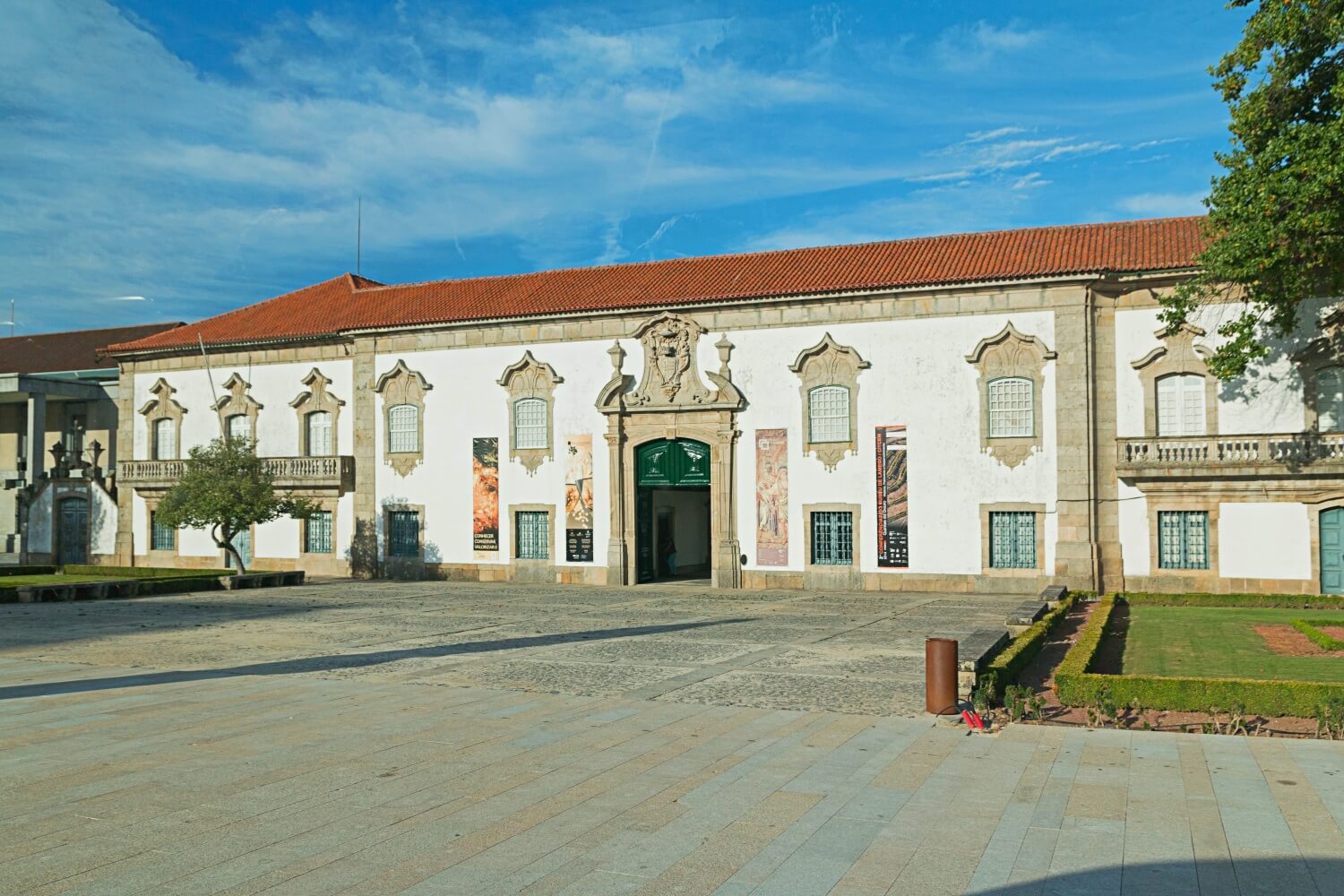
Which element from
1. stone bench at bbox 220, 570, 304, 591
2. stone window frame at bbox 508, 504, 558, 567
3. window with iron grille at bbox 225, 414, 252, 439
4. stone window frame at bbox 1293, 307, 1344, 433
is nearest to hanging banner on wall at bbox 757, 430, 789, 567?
stone window frame at bbox 508, 504, 558, 567

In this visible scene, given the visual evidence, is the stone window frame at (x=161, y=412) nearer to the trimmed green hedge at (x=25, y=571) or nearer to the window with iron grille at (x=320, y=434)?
the trimmed green hedge at (x=25, y=571)

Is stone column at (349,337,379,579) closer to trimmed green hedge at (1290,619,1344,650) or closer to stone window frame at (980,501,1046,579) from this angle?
stone window frame at (980,501,1046,579)

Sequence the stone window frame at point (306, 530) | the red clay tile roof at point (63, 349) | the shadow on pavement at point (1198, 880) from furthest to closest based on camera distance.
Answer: the red clay tile roof at point (63, 349), the stone window frame at point (306, 530), the shadow on pavement at point (1198, 880)

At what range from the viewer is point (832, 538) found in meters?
32.8

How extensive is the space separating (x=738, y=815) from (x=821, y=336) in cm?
2561

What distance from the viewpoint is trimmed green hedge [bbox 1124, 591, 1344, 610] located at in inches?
1044

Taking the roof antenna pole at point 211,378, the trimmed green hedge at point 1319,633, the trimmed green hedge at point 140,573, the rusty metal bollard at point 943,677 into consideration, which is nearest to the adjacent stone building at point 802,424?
the roof antenna pole at point 211,378

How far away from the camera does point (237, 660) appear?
17.1 m

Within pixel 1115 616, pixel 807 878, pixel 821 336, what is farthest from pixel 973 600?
pixel 807 878

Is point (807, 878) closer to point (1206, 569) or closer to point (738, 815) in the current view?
point (738, 815)

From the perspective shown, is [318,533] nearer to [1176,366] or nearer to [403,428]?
[403,428]

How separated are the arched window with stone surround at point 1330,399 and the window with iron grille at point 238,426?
113ft

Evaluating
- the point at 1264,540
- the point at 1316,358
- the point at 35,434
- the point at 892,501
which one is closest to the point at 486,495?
the point at 892,501

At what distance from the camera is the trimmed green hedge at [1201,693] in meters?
11.9
